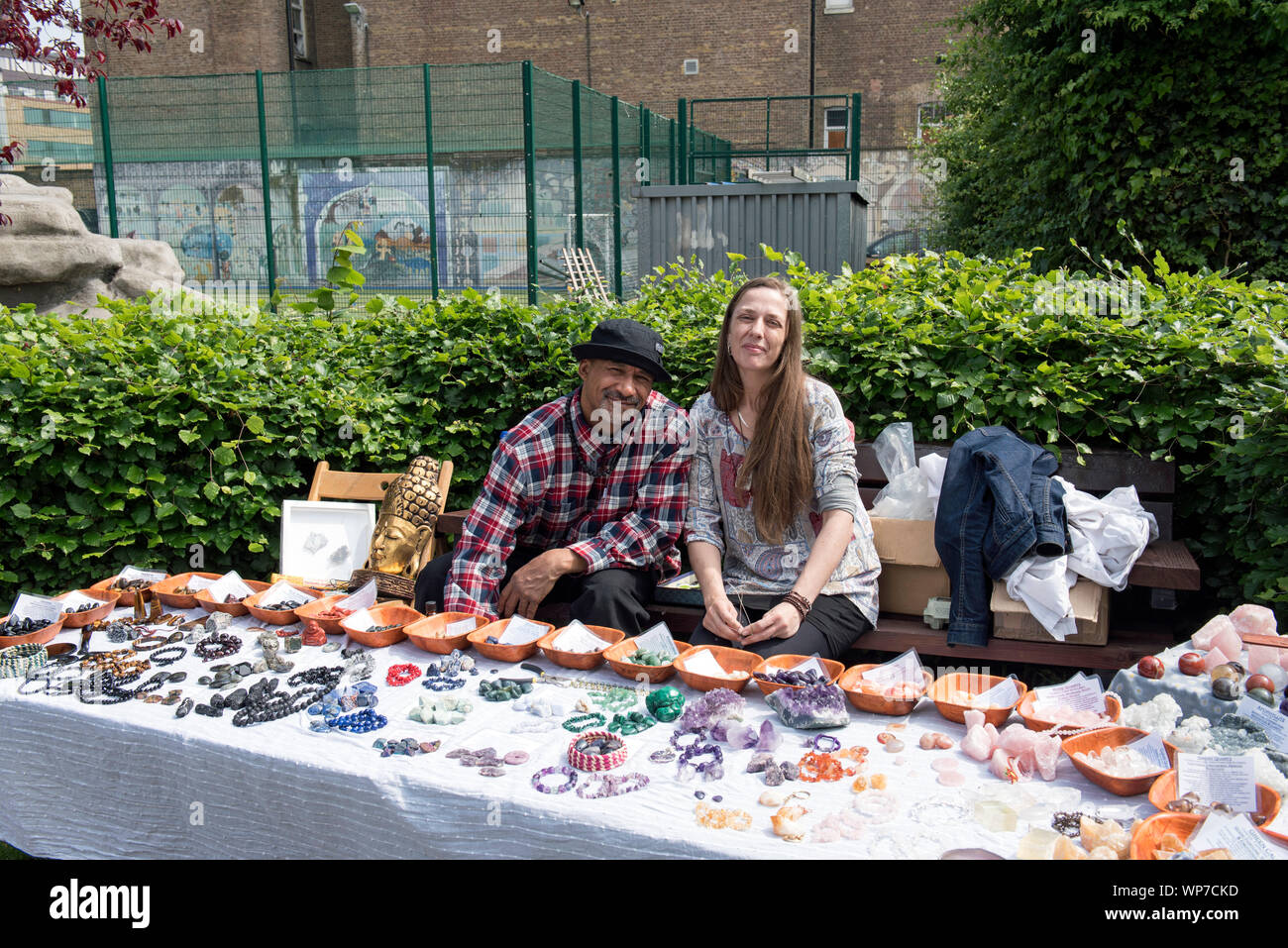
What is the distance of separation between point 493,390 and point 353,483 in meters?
0.78

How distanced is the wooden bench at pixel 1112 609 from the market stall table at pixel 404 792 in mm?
952

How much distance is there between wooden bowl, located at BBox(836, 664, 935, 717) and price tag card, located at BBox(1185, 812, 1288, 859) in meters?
0.59

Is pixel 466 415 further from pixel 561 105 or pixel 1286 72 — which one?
pixel 561 105

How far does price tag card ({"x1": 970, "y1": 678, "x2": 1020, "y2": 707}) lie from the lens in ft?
6.42

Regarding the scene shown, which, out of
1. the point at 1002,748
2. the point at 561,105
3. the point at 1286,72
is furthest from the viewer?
the point at 561,105

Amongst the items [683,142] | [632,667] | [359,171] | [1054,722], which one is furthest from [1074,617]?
[683,142]

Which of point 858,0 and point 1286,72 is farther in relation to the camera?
point 858,0

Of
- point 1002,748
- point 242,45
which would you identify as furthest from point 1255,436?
point 242,45

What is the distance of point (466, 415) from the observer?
4469 millimetres

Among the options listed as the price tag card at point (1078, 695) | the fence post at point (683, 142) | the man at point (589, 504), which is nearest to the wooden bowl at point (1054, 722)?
the price tag card at point (1078, 695)

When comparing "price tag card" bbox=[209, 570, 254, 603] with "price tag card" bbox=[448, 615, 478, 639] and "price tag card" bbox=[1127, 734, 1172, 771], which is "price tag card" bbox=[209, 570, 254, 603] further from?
"price tag card" bbox=[1127, 734, 1172, 771]
